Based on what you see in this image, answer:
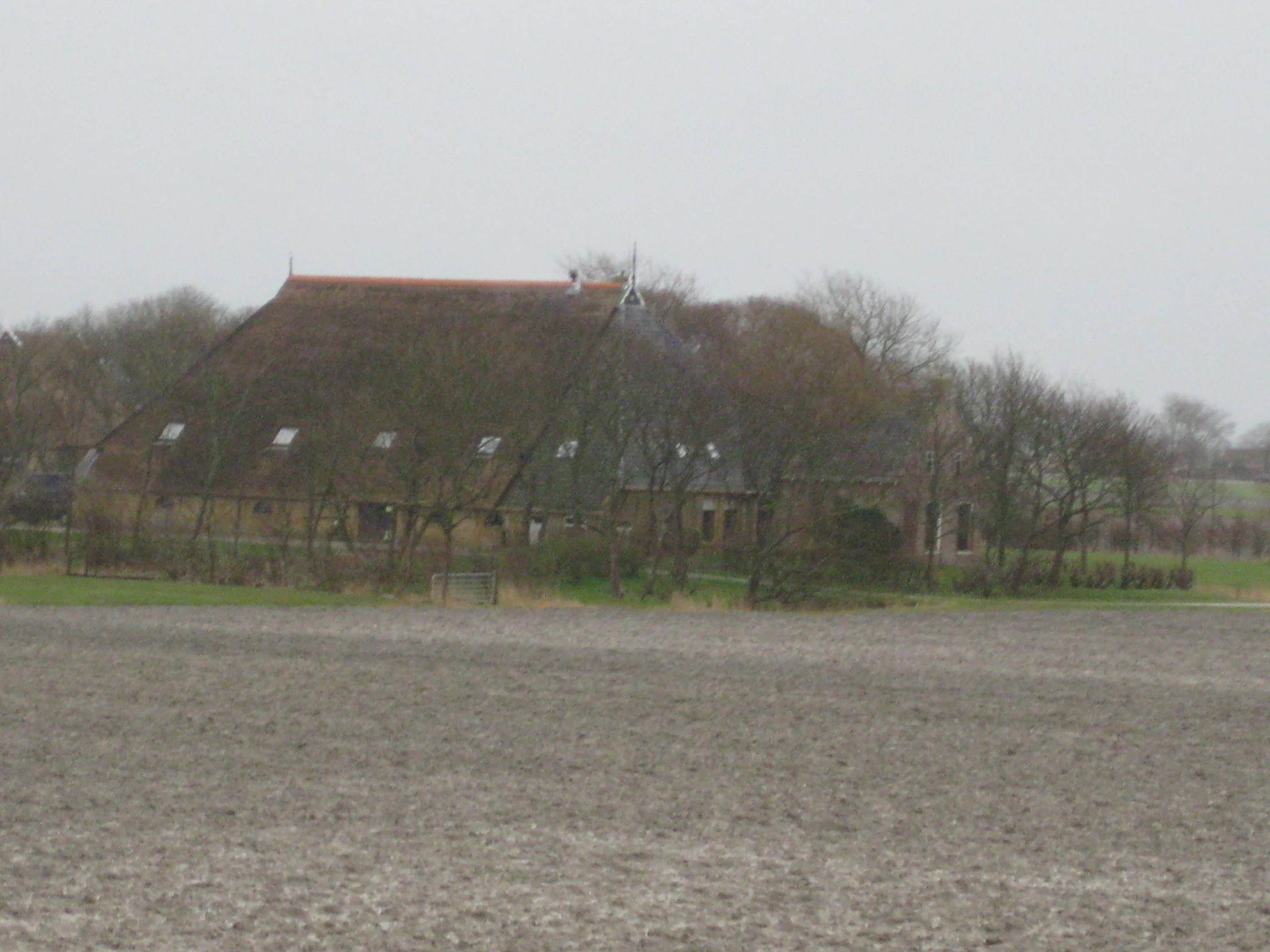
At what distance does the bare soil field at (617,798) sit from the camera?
7.42 metres

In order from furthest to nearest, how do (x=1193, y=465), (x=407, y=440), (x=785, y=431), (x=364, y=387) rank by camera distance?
(x=1193, y=465) < (x=364, y=387) < (x=785, y=431) < (x=407, y=440)

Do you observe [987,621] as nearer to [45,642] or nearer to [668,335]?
[45,642]

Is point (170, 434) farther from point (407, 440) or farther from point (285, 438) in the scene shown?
Answer: point (407, 440)

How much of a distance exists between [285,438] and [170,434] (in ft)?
14.8

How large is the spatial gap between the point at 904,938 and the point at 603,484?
3344 centimetres

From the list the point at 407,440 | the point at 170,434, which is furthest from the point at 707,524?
the point at 407,440

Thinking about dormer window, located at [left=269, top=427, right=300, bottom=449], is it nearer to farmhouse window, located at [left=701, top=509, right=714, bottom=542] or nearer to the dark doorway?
the dark doorway

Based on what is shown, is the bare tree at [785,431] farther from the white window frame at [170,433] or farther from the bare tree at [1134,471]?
the white window frame at [170,433]

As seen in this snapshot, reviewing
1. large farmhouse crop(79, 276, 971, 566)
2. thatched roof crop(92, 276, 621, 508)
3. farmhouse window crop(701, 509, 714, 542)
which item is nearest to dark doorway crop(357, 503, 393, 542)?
large farmhouse crop(79, 276, 971, 566)

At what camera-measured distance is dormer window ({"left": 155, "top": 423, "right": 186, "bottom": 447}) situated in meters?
49.8

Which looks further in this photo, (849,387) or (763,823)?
(849,387)

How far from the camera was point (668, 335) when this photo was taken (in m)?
48.7

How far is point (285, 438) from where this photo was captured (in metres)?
48.2

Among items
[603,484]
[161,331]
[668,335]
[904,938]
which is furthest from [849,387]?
[161,331]
